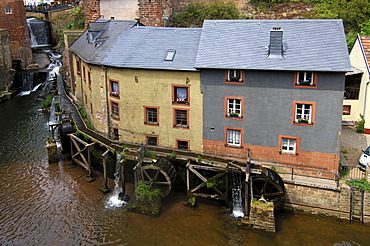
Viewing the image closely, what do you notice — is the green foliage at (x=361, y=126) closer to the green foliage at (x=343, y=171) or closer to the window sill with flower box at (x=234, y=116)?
the green foliage at (x=343, y=171)

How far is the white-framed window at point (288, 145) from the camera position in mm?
21859

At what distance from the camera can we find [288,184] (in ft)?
69.6

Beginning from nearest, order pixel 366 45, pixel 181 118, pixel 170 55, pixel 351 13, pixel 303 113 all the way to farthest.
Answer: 1. pixel 303 113
2. pixel 170 55
3. pixel 181 118
4. pixel 366 45
5. pixel 351 13

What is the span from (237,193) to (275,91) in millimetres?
6147

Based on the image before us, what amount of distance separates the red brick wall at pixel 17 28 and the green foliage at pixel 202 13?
21426 millimetres

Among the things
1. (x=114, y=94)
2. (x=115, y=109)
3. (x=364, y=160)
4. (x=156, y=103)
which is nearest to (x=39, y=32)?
(x=115, y=109)

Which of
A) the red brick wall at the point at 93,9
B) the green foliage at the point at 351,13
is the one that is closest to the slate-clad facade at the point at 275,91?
the red brick wall at the point at 93,9

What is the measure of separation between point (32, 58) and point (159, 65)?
35.7 meters

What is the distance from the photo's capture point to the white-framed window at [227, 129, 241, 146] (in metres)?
23.0

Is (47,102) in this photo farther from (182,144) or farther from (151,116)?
(182,144)

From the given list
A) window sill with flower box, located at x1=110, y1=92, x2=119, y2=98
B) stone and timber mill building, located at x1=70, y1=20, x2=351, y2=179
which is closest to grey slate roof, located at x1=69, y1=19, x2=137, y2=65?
stone and timber mill building, located at x1=70, y1=20, x2=351, y2=179

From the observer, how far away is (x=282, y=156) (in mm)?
22156

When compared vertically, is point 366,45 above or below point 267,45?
below

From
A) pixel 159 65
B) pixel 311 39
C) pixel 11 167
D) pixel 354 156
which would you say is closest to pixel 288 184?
pixel 354 156
